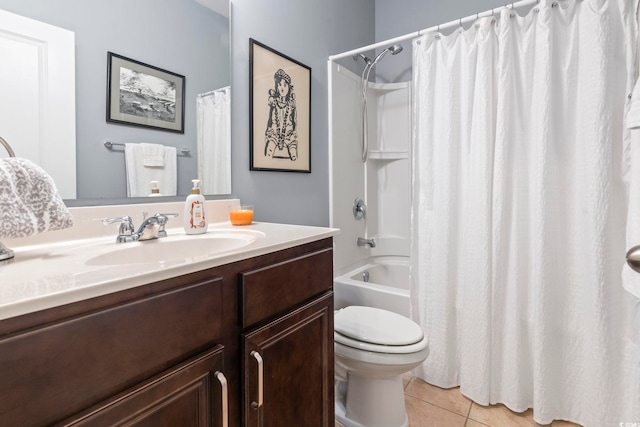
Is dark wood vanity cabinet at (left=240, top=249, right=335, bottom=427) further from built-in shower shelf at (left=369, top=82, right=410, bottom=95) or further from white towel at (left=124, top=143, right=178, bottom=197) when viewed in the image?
built-in shower shelf at (left=369, top=82, right=410, bottom=95)

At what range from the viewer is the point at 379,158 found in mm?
2443

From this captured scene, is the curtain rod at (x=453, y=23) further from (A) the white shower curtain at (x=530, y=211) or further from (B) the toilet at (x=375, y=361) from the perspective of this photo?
(B) the toilet at (x=375, y=361)

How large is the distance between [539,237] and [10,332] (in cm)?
167

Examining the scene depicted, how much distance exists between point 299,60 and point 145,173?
41.7 inches

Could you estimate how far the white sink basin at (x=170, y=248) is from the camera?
0.82 m

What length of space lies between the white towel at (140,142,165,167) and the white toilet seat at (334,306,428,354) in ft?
3.14

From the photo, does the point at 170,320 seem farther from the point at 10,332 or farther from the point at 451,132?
the point at 451,132

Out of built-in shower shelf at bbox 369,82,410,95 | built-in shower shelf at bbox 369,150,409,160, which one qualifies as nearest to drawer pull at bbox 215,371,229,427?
built-in shower shelf at bbox 369,150,409,160

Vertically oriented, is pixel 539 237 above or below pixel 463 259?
above

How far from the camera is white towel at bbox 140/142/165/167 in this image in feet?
3.51

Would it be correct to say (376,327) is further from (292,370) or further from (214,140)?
(214,140)

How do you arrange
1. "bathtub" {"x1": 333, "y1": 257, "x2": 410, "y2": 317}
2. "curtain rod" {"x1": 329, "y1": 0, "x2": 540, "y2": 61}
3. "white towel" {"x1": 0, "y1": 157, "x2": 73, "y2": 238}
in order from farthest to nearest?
"bathtub" {"x1": 333, "y1": 257, "x2": 410, "y2": 317}
"curtain rod" {"x1": 329, "y1": 0, "x2": 540, "y2": 61}
"white towel" {"x1": 0, "y1": 157, "x2": 73, "y2": 238}

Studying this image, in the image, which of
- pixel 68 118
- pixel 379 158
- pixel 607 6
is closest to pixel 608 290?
pixel 607 6

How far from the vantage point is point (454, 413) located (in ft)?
4.82
